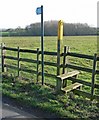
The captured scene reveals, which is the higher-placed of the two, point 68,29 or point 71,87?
point 68,29

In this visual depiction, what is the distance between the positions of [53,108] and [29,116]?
0.63 m

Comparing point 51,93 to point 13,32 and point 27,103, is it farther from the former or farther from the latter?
point 13,32

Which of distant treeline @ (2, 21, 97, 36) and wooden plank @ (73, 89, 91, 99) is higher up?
distant treeline @ (2, 21, 97, 36)

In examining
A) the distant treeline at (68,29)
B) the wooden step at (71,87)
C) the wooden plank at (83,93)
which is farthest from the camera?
the distant treeline at (68,29)

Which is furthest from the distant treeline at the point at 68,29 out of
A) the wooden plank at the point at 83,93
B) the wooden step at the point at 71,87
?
the wooden plank at the point at 83,93

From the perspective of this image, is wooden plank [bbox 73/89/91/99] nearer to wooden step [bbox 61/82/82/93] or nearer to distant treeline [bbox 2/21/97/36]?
wooden step [bbox 61/82/82/93]

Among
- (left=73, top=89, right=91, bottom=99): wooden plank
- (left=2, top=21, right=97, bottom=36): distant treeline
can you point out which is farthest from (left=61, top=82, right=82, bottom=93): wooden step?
(left=2, top=21, right=97, bottom=36): distant treeline

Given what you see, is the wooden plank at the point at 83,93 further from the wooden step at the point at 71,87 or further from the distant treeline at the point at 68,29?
the distant treeline at the point at 68,29

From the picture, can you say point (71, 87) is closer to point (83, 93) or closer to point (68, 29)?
point (83, 93)

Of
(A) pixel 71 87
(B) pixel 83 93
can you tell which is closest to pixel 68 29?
(A) pixel 71 87

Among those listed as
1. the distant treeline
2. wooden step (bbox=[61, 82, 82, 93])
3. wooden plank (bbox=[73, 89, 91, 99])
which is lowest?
wooden plank (bbox=[73, 89, 91, 99])

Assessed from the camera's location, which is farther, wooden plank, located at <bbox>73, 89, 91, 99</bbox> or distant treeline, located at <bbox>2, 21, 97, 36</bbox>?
distant treeline, located at <bbox>2, 21, 97, 36</bbox>

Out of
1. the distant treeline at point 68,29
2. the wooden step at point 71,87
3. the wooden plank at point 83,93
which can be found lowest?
the wooden plank at point 83,93

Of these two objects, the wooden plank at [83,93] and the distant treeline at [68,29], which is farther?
the distant treeline at [68,29]
